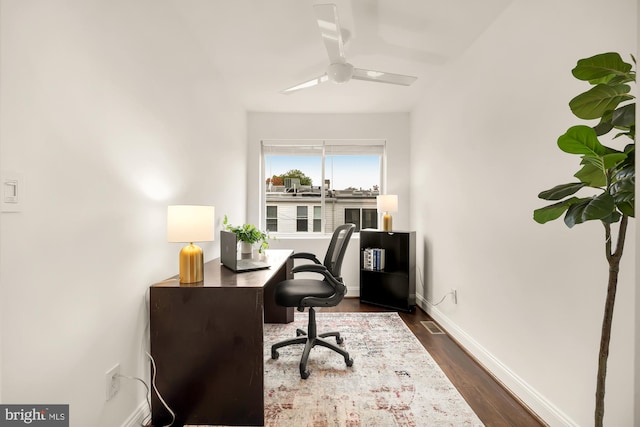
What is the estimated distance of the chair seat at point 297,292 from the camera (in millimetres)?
2369

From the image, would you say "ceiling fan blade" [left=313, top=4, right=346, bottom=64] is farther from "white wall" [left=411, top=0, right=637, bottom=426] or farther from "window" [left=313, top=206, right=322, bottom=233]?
"window" [left=313, top=206, right=322, bottom=233]

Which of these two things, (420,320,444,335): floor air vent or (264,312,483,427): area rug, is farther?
(420,320,444,335): floor air vent

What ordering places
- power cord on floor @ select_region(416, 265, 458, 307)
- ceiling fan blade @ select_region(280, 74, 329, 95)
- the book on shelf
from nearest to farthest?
ceiling fan blade @ select_region(280, 74, 329, 95) → power cord on floor @ select_region(416, 265, 458, 307) → the book on shelf

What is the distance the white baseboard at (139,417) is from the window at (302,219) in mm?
3071

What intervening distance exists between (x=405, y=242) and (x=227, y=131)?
238cm

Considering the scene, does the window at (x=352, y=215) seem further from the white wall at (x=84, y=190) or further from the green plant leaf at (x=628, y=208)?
the green plant leaf at (x=628, y=208)

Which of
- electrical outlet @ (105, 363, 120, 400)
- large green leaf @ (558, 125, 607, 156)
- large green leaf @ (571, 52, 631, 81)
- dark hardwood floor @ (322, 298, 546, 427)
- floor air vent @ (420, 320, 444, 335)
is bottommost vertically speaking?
dark hardwood floor @ (322, 298, 546, 427)

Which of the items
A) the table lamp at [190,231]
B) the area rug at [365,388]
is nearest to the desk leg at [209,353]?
the table lamp at [190,231]

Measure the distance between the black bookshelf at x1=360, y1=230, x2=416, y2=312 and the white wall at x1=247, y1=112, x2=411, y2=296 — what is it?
0.39 m

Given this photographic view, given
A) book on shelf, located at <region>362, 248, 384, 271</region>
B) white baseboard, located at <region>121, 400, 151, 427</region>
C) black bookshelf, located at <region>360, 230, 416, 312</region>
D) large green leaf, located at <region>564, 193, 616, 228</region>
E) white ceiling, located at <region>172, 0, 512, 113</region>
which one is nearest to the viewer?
large green leaf, located at <region>564, 193, 616, 228</region>

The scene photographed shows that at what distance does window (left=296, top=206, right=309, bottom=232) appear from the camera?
469 cm

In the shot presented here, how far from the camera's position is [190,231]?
177 cm

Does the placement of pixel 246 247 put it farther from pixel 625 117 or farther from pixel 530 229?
pixel 625 117

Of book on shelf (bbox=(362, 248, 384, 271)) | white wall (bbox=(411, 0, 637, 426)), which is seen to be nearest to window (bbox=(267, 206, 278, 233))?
book on shelf (bbox=(362, 248, 384, 271))
